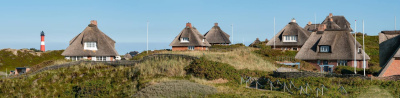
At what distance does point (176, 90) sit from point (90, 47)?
3518 cm

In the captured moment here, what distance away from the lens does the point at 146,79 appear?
30438 mm

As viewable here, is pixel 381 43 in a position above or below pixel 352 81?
above

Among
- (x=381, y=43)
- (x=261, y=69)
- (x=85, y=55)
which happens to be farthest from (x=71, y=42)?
(x=381, y=43)

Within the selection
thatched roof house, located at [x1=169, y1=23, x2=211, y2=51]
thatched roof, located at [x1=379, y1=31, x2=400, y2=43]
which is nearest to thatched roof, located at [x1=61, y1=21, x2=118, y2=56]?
thatched roof house, located at [x1=169, y1=23, x2=211, y2=51]

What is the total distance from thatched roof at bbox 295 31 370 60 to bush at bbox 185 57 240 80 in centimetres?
1988

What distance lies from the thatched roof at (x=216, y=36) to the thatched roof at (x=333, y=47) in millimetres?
29451

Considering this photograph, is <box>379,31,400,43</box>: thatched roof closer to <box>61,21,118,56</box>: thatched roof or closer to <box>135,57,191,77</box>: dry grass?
<box>135,57,191,77</box>: dry grass

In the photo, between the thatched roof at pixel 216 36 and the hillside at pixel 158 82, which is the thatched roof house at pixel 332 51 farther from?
the thatched roof at pixel 216 36

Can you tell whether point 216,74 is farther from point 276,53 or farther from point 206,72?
point 276,53

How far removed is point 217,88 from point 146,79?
5316mm

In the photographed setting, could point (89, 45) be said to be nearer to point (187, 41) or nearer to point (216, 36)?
point (187, 41)

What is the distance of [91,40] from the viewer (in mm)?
58406

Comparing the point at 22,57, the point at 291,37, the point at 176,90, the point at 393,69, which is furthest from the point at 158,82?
the point at 22,57

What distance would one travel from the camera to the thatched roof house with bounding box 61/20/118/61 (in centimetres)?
5822
